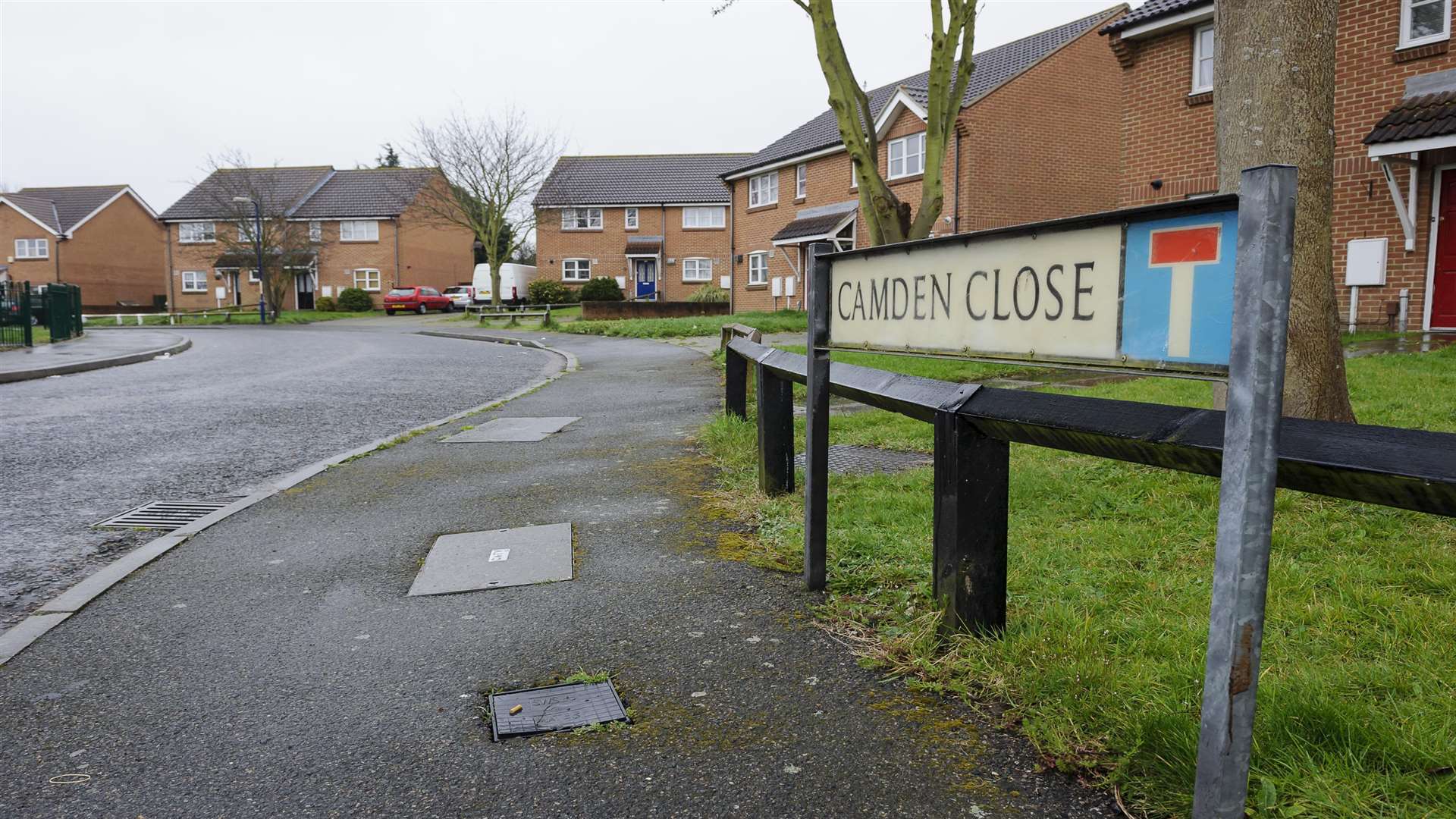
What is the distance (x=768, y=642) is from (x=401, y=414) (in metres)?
8.52

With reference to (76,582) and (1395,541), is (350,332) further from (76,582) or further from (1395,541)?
(1395,541)

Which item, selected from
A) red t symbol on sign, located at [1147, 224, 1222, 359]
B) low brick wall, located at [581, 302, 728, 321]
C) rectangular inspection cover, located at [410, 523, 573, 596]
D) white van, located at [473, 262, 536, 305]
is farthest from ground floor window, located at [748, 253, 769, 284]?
red t symbol on sign, located at [1147, 224, 1222, 359]

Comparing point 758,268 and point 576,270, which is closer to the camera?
point 758,268

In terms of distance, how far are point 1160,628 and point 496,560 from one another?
9.52 feet

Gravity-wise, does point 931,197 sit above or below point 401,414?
above

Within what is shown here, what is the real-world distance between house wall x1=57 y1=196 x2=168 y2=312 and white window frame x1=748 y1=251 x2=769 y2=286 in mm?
41343

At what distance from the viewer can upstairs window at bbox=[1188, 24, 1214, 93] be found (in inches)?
676

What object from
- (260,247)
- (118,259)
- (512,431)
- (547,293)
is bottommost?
(512,431)

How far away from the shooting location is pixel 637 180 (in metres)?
53.4

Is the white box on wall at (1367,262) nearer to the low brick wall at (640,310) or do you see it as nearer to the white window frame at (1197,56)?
the white window frame at (1197,56)

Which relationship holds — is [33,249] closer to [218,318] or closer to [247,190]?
[247,190]

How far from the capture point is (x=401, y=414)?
10852 mm

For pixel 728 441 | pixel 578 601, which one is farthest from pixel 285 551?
pixel 728 441

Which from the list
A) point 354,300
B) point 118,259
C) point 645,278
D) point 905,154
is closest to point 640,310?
point 905,154
